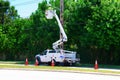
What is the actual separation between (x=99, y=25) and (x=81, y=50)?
859 centimetres

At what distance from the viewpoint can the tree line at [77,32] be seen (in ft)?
134

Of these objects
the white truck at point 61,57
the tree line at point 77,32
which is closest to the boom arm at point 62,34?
the white truck at point 61,57

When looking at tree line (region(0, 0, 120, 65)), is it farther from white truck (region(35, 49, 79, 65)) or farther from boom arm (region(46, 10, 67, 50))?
white truck (region(35, 49, 79, 65))

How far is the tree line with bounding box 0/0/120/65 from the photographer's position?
40.8m

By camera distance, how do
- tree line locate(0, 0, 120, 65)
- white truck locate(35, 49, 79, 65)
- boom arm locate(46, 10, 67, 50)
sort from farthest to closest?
tree line locate(0, 0, 120, 65)
boom arm locate(46, 10, 67, 50)
white truck locate(35, 49, 79, 65)

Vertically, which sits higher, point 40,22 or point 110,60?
point 40,22

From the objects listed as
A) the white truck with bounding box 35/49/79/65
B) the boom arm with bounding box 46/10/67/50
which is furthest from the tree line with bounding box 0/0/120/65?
the white truck with bounding box 35/49/79/65

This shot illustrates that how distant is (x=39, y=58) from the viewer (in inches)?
1591

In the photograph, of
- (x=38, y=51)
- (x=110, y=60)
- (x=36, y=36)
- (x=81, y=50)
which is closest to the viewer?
(x=110, y=60)

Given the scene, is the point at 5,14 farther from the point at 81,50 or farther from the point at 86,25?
the point at 86,25

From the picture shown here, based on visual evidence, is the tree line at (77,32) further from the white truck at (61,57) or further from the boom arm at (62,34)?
the white truck at (61,57)

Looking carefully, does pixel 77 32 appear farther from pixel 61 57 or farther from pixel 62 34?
pixel 61 57

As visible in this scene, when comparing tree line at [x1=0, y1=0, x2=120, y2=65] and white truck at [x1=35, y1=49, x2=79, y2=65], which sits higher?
tree line at [x1=0, y1=0, x2=120, y2=65]

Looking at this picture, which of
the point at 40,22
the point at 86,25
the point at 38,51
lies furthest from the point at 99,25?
the point at 38,51
